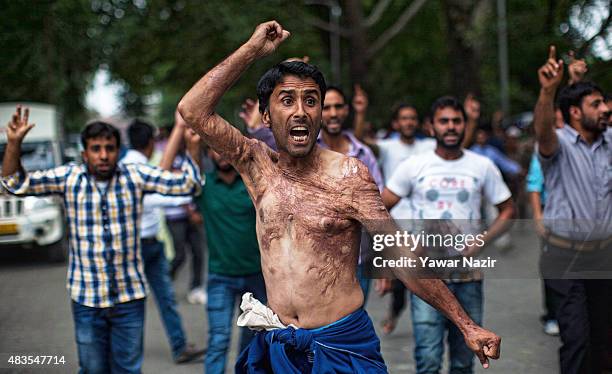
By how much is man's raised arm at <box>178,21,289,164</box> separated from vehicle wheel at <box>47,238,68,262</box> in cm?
968

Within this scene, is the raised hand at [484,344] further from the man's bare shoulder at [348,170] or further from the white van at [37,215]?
the white van at [37,215]

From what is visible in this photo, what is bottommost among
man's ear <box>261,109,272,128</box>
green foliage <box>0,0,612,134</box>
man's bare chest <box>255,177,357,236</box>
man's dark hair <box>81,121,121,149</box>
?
man's bare chest <box>255,177,357,236</box>

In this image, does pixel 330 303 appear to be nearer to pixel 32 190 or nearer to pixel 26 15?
pixel 32 190

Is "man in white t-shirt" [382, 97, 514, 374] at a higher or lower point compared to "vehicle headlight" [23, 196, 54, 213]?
lower

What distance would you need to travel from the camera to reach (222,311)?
5.66 meters

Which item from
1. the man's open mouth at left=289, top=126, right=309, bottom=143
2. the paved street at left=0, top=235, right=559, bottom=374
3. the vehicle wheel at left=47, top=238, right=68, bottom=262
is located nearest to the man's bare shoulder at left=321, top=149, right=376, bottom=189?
the man's open mouth at left=289, top=126, right=309, bottom=143

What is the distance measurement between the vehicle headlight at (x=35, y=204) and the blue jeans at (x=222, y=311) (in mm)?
7326

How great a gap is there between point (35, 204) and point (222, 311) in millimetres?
7725

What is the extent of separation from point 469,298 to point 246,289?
1.53 meters

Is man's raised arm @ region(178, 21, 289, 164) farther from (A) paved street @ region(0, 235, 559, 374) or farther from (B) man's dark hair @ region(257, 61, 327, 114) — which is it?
(A) paved street @ region(0, 235, 559, 374)

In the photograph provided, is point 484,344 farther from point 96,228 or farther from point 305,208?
point 96,228

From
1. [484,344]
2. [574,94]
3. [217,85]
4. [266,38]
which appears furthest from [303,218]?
[574,94]

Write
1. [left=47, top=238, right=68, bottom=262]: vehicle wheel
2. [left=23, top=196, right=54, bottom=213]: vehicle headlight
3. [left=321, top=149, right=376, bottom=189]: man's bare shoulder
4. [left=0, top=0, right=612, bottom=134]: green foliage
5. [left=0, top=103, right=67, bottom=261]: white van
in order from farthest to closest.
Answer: [left=0, top=0, right=612, bottom=134]: green foliage
[left=47, top=238, right=68, bottom=262]: vehicle wheel
[left=23, top=196, right=54, bottom=213]: vehicle headlight
[left=0, top=103, right=67, bottom=261]: white van
[left=321, top=149, right=376, bottom=189]: man's bare shoulder

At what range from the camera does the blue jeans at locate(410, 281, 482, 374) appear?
505cm
